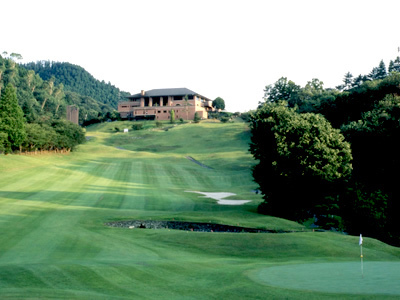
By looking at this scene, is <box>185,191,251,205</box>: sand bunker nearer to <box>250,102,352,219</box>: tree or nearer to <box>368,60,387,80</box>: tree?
<box>250,102,352,219</box>: tree

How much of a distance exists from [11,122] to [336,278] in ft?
225

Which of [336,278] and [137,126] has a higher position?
[137,126]

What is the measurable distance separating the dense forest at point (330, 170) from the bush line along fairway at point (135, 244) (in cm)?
335

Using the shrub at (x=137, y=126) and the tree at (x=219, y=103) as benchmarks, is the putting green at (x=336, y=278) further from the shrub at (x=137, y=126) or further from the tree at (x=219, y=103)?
the tree at (x=219, y=103)

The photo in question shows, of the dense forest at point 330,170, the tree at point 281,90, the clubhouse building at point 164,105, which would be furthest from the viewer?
the clubhouse building at point 164,105

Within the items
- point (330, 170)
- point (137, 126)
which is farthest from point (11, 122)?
point (137, 126)

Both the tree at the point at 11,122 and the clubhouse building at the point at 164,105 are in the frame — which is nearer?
the tree at the point at 11,122

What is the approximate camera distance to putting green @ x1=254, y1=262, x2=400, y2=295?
11.2 m

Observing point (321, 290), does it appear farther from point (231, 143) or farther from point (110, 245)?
point (231, 143)

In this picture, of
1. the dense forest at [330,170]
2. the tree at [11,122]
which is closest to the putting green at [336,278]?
the dense forest at [330,170]

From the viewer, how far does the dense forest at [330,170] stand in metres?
31.0

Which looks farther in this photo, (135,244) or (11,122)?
(11,122)

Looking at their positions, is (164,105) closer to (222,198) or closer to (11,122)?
(11,122)

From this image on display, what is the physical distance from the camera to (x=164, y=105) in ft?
500
